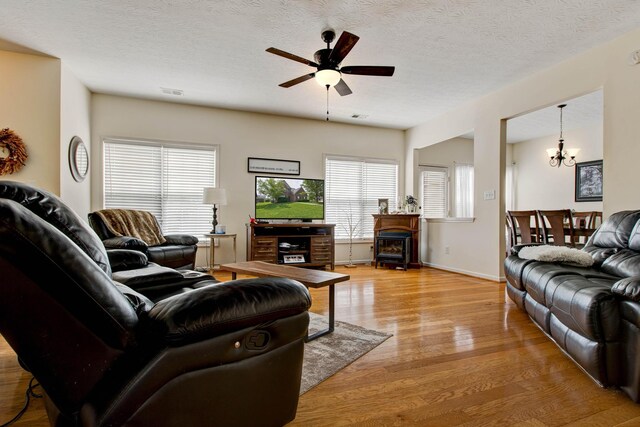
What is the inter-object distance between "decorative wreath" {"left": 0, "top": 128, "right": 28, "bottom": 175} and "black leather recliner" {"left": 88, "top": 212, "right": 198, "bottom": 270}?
817 millimetres

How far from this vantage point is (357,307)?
128 inches

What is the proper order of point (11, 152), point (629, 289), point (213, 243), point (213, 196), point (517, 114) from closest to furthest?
1. point (629, 289)
2. point (11, 152)
3. point (517, 114)
4. point (213, 196)
5. point (213, 243)

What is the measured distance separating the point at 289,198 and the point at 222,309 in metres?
4.59

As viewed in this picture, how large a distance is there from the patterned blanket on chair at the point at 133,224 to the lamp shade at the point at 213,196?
0.76 meters

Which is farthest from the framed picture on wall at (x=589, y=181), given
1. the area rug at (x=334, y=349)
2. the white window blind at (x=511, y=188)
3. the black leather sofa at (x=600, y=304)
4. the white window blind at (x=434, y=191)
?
the area rug at (x=334, y=349)

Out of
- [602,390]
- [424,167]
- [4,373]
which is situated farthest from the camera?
[424,167]

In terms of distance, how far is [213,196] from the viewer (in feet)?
16.0

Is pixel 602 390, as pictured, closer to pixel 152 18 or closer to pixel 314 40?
pixel 314 40

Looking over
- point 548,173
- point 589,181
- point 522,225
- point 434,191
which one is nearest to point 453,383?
point 522,225

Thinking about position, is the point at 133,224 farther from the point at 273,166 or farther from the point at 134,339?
the point at 134,339

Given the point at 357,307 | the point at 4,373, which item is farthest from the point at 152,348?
the point at 357,307

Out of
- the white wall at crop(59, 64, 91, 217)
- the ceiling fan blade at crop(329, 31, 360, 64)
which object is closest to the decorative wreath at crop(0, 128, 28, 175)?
the white wall at crop(59, 64, 91, 217)

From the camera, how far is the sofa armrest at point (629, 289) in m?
1.59

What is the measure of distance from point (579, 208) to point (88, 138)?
7.97m
